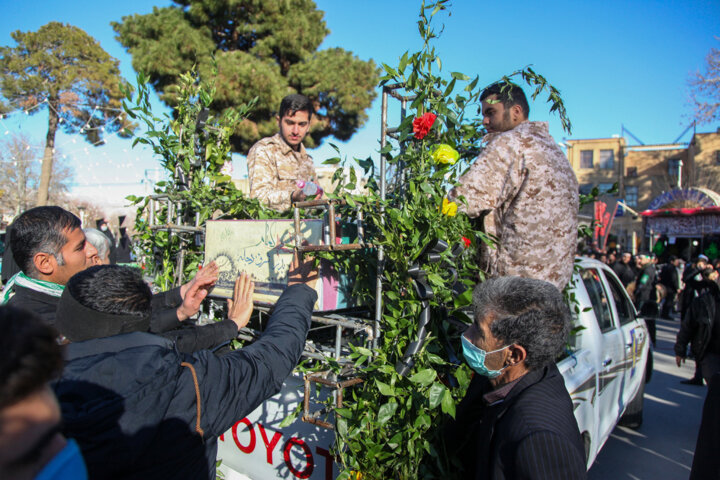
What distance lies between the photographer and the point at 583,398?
9.70 feet

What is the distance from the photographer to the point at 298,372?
2.42 m

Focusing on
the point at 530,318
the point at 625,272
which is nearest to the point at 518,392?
the point at 530,318

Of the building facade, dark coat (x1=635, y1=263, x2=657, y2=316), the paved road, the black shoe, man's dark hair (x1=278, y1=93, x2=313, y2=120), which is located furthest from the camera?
the building facade

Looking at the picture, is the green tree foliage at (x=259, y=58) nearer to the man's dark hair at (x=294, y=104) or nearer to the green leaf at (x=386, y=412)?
the man's dark hair at (x=294, y=104)

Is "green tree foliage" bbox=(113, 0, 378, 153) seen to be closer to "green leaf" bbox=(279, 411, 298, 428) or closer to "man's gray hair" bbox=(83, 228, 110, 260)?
"man's gray hair" bbox=(83, 228, 110, 260)

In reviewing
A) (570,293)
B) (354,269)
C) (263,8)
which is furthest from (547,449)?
(263,8)

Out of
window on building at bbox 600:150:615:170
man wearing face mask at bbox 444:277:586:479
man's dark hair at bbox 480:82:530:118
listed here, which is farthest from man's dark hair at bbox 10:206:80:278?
window on building at bbox 600:150:615:170

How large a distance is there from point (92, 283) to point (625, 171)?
45.2 metres

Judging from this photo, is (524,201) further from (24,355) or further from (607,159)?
(607,159)

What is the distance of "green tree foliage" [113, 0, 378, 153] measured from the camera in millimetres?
12125

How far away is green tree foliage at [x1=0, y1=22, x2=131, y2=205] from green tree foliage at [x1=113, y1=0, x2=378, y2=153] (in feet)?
18.6

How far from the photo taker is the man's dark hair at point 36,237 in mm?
2381

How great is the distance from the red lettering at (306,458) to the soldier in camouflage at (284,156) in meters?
1.67

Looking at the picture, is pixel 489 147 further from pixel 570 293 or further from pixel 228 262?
pixel 228 262
